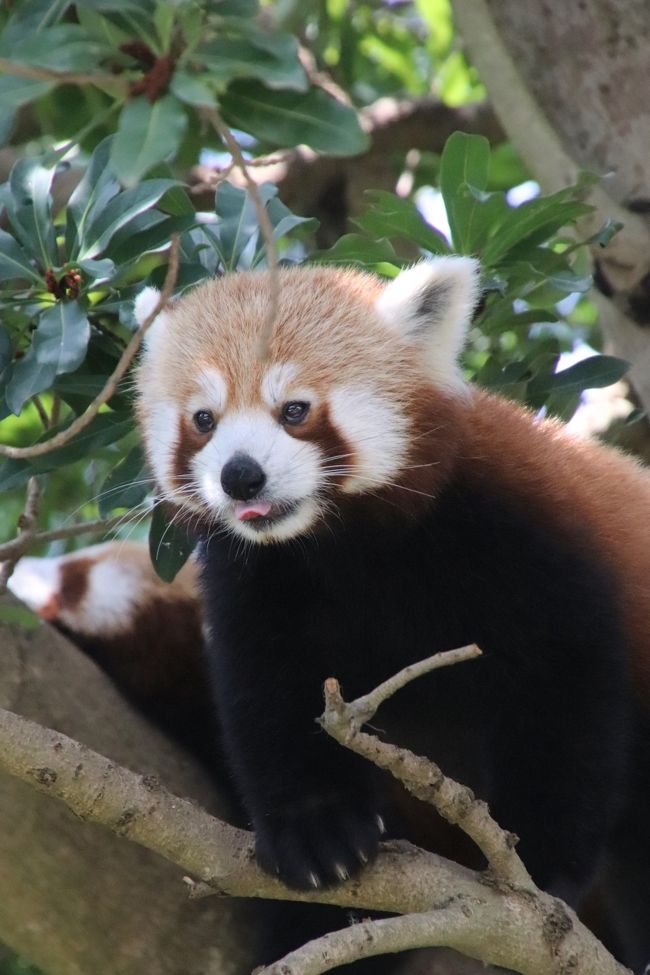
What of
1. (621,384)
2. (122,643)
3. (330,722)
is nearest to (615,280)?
(621,384)

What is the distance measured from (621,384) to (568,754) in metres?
1.78

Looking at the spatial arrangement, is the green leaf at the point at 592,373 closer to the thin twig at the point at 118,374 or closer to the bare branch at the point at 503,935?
the thin twig at the point at 118,374

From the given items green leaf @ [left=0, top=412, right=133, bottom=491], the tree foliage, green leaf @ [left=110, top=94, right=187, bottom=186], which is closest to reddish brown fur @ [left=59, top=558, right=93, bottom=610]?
the tree foliage

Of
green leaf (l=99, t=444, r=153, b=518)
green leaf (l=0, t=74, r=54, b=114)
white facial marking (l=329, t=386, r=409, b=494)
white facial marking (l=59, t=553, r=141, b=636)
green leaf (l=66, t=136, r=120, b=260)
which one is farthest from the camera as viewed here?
white facial marking (l=59, t=553, r=141, b=636)

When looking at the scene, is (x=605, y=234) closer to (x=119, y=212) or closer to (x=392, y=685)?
(x=119, y=212)

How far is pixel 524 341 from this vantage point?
15.6 ft

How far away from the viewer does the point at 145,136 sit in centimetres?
278

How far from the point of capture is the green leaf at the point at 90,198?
3.32 meters

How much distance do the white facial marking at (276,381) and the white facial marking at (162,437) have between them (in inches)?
10.8

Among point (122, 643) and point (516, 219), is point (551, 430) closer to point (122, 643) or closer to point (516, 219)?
point (516, 219)

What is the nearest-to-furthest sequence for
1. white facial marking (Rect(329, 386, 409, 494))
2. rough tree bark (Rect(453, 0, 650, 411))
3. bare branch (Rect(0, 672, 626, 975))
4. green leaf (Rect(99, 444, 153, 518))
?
bare branch (Rect(0, 672, 626, 975)) < white facial marking (Rect(329, 386, 409, 494)) < green leaf (Rect(99, 444, 153, 518)) < rough tree bark (Rect(453, 0, 650, 411))

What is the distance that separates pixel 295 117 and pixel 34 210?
71cm

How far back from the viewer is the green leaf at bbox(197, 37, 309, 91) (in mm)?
2957

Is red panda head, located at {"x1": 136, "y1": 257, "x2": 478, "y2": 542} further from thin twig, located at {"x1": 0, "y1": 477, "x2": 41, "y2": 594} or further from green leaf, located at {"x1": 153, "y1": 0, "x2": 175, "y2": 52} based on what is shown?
green leaf, located at {"x1": 153, "y1": 0, "x2": 175, "y2": 52}
